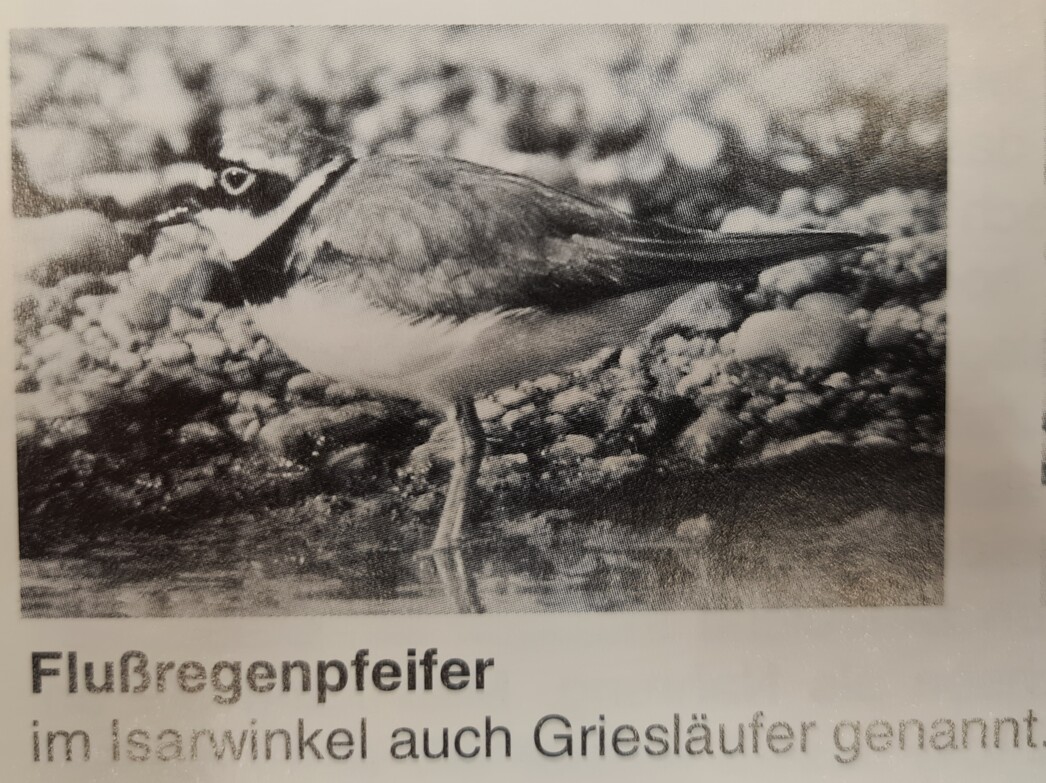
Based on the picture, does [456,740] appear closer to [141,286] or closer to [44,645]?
[44,645]

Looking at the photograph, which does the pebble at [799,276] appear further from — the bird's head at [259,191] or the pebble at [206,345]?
the pebble at [206,345]

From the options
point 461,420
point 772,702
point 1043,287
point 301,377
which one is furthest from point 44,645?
point 1043,287

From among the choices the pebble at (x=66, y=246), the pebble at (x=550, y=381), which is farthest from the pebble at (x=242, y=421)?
the pebble at (x=550, y=381)

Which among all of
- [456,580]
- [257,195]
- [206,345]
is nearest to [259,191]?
[257,195]

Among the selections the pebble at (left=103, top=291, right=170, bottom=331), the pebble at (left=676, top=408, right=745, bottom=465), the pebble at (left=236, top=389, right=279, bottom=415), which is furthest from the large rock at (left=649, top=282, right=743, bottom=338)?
the pebble at (left=103, top=291, right=170, bottom=331)

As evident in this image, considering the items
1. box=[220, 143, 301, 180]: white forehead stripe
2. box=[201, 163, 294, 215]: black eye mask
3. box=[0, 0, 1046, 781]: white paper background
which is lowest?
box=[0, 0, 1046, 781]: white paper background

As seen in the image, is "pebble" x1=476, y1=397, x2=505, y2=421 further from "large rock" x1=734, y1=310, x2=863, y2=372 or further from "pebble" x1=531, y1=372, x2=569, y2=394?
"large rock" x1=734, y1=310, x2=863, y2=372

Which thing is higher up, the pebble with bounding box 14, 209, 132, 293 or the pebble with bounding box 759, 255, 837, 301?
the pebble with bounding box 14, 209, 132, 293
